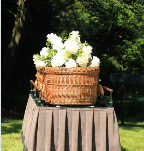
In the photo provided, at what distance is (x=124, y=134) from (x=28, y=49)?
19.3 ft

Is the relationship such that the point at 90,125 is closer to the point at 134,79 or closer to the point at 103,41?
the point at 134,79

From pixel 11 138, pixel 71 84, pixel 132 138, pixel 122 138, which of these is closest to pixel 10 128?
pixel 11 138

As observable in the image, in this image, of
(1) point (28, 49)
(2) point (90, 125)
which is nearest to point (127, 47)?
(1) point (28, 49)

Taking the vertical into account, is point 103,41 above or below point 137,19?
below

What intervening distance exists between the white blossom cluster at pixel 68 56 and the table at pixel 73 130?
0.51 m

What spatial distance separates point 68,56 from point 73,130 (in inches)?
33.1

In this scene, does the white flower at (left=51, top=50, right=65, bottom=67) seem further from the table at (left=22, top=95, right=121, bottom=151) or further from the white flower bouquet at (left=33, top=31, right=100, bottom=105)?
the table at (left=22, top=95, right=121, bottom=151)

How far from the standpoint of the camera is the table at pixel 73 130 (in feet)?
11.1

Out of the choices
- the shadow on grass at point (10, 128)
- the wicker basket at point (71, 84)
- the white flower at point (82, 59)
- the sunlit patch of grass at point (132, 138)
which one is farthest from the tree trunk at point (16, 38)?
the white flower at point (82, 59)

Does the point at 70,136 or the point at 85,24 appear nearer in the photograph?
the point at 70,136

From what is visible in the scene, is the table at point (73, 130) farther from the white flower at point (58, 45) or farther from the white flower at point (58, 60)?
the white flower at point (58, 45)

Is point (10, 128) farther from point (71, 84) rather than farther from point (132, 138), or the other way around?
point (71, 84)

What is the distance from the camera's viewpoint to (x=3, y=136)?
→ 5.99m

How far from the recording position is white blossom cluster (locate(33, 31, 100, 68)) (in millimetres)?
3502
